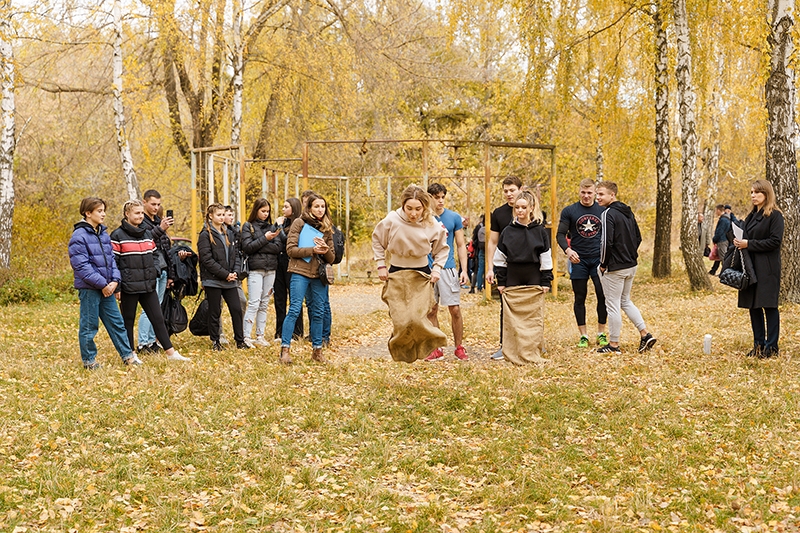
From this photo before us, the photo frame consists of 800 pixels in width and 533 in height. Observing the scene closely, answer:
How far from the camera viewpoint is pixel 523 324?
7910 millimetres

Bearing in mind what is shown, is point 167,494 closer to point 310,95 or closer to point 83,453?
point 83,453

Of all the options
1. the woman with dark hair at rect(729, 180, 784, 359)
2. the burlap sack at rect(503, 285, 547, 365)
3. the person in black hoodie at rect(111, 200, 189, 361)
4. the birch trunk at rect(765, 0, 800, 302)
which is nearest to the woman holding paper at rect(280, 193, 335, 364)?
the person in black hoodie at rect(111, 200, 189, 361)

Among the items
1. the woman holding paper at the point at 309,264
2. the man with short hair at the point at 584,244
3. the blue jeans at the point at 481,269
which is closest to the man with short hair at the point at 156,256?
the woman holding paper at the point at 309,264

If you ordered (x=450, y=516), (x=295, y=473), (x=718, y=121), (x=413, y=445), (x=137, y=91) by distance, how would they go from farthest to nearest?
(x=718, y=121) → (x=137, y=91) → (x=413, y=445) → (x=295, y=473) → (x=450, y=516)

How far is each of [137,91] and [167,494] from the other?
1262 cm

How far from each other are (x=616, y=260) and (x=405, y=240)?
293 centimetres

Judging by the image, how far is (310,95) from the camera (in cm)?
1917

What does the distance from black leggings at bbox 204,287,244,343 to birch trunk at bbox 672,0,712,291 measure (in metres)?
9.66

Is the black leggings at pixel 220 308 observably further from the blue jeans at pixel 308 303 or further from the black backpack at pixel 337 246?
the black backpack at pixel 337 246

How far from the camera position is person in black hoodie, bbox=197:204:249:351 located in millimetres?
9391

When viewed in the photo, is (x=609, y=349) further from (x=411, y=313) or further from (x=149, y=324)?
(x=149, y=324)

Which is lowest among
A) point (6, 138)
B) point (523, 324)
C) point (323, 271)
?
point (523, 324)

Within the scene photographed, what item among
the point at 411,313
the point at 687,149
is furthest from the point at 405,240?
the point at 687,149

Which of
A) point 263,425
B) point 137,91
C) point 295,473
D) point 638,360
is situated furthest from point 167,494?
point 137,91
